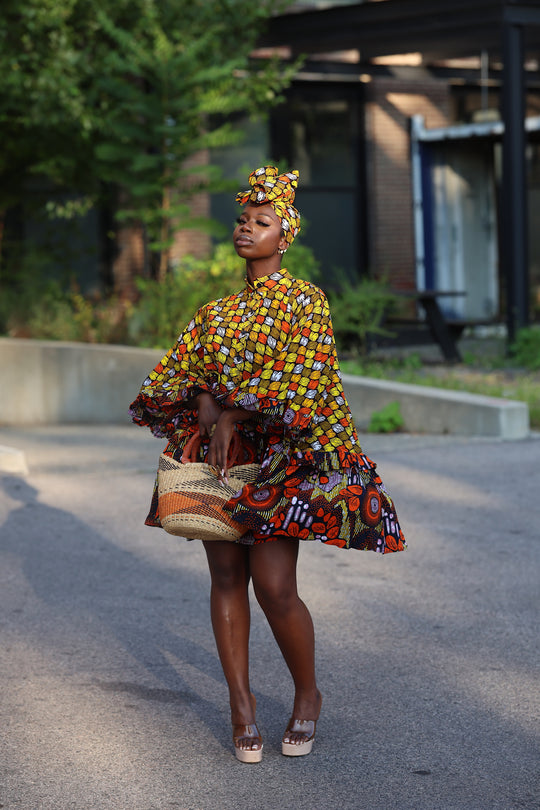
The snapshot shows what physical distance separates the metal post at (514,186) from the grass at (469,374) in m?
0.66

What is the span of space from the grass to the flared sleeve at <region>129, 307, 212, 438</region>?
24.0 feet

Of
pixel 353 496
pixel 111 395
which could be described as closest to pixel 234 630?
pixel 353 496

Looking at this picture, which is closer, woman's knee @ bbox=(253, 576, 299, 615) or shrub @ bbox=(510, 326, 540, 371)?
woman's knee @ bbox=(253, 576, 299, 615)

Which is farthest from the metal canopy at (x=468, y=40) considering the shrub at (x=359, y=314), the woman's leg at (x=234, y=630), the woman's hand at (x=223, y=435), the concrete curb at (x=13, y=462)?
the woman's hand at (x=223, y=435)

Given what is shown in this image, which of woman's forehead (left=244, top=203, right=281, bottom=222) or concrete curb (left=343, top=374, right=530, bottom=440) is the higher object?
woman's forehead (left=244, top=203, right=281, bottom=222)

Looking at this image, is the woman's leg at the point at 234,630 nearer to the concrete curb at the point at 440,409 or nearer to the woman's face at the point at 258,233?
the woman's face at the point at 258,233

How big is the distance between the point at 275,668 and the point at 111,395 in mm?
9073

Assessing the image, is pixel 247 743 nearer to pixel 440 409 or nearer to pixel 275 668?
pixel 275 668

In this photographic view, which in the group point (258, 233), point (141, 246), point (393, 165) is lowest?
point (258, 233)

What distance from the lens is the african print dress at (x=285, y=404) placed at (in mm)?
3674

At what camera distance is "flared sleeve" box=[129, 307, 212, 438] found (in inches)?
150

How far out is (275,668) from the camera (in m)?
4.85

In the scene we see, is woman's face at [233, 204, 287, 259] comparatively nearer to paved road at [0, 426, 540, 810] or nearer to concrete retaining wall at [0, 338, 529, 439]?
paved road at [0, 426, 540, 810]

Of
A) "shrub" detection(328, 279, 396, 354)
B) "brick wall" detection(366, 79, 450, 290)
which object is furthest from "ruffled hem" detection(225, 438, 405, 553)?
"brick wall" detection(366, 79, 450, 290)
